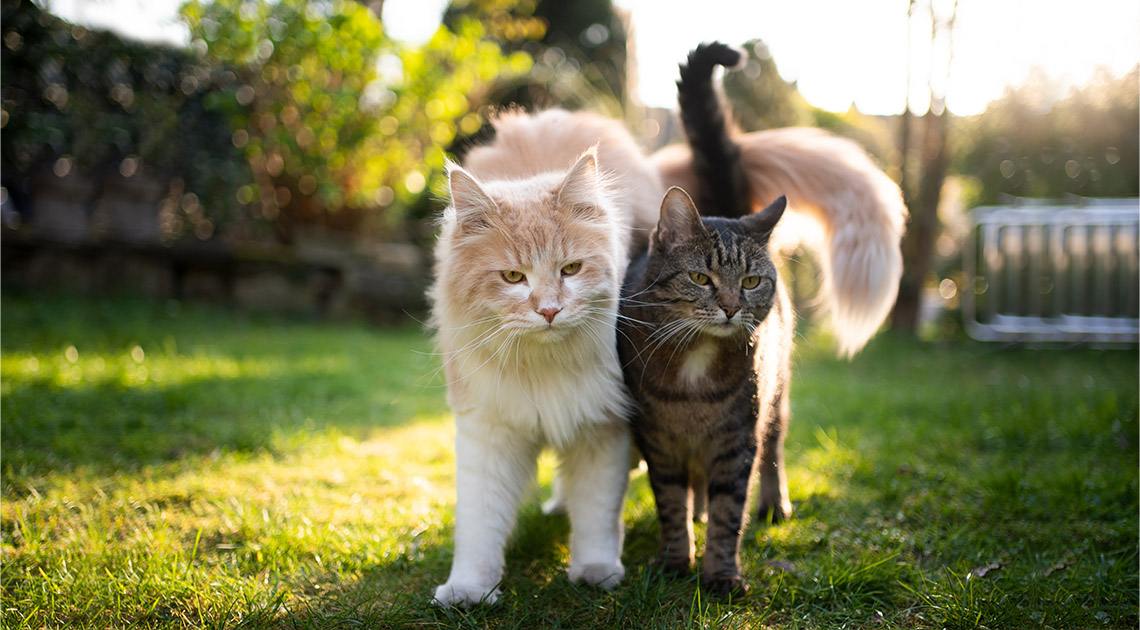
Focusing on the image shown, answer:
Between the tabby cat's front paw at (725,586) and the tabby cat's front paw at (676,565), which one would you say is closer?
the tabby cat's front paw at (725,586)

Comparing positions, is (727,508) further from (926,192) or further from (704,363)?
(926,192)

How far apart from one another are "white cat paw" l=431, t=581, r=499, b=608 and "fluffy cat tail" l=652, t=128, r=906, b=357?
56.0 inches

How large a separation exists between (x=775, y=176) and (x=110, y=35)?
230 inches

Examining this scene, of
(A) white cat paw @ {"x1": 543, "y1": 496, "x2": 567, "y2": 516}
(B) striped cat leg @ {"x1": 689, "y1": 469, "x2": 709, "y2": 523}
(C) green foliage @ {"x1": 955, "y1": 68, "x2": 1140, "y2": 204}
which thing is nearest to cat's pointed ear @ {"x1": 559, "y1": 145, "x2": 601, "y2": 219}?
(B) striped cat leg @ {"x1": 689, "y1": 469, "x2": 709, "y2": 523}

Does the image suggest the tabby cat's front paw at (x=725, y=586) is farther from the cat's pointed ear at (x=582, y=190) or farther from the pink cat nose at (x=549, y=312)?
the cat's pointed ear at (x=582, y=190)

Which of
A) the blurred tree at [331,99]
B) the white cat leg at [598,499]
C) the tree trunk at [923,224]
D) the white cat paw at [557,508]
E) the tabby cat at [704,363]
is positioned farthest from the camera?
the tree trunk at [923,224]

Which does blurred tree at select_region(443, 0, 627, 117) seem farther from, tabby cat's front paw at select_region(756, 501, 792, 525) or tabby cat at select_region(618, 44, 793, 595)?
tabby cat at select_region(618, 44, 793, 595)

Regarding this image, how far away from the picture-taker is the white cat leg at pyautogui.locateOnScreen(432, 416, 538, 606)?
197 cm

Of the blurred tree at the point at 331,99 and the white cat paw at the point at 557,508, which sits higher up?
the blurred tree at the point at 331,99

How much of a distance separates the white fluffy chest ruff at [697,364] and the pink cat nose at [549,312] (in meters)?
0.44

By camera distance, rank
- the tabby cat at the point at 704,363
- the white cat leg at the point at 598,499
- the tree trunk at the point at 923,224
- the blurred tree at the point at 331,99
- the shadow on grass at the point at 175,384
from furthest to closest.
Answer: the tree trunk at the point at 923,224 < the blurred tree at the point at 331,99 < the shadow on grass at the point at 175,384 < the white cat leg at the point at 598,499 < the tabby cat at the point at 704,363

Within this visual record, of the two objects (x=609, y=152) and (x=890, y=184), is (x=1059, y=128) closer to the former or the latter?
(x=890, y=184)

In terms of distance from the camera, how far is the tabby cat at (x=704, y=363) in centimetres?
191

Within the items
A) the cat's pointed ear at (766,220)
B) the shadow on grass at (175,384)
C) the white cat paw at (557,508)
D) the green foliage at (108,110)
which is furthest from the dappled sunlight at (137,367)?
the cat's pointed ear at (766,220)
